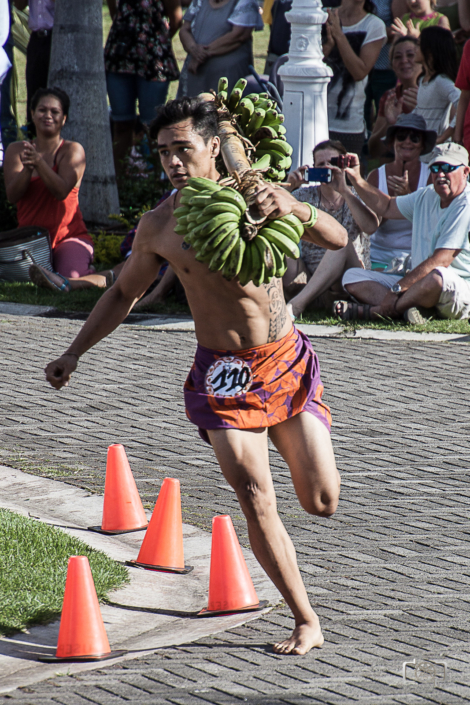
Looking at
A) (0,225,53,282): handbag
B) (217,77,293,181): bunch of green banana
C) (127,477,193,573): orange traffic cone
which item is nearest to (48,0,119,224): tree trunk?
(0,225,53,282): handbag

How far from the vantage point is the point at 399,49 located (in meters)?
11.7

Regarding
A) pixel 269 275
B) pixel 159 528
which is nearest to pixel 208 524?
pixel 159 528

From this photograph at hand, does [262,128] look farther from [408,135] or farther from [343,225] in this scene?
[408,135]

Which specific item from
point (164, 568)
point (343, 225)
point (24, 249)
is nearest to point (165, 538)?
point (164, 568)

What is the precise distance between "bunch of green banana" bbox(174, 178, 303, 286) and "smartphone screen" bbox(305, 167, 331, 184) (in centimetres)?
532

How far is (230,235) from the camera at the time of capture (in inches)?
137

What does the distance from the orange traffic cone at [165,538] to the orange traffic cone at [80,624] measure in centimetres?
84

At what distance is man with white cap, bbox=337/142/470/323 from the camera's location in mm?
9008

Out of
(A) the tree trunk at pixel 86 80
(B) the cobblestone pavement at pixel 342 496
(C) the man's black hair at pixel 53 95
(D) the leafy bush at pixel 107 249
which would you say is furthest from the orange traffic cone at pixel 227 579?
(A) the tree trunk at pixel 86 80

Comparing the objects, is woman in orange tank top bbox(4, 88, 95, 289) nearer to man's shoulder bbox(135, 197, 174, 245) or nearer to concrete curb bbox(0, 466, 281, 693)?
concrete curb bbox(0, 466, 281, 693)

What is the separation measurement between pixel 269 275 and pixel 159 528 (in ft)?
5.14

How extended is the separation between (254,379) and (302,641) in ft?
3.29

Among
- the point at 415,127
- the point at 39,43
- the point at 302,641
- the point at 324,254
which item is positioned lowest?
the point at 302,641

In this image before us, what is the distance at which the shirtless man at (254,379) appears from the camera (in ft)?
12.5
